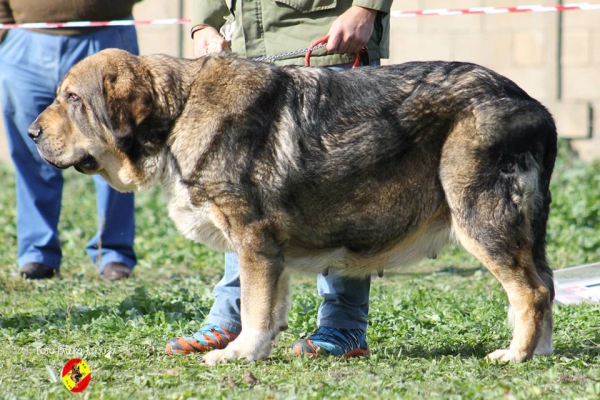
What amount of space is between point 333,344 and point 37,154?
3.64m

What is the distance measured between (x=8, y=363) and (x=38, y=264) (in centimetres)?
287

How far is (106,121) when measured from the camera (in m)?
4.11

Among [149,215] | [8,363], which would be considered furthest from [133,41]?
[8,363]

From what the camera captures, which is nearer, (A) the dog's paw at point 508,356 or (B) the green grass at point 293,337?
(B) the green grass at point 293,337

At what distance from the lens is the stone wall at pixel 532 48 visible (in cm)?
1090

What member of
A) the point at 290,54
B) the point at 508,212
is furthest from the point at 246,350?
the point at 290,54

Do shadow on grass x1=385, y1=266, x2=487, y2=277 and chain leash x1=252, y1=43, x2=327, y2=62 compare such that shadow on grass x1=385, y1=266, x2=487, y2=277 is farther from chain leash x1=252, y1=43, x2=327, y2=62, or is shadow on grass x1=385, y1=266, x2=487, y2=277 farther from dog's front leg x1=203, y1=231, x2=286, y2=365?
dog's front leg x1=203, y1=231, x2=286, y2=365

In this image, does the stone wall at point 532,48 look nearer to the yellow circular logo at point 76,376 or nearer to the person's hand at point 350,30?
the person's hand at point 350,30

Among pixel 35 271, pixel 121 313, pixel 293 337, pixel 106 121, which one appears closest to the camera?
pixel 106 121

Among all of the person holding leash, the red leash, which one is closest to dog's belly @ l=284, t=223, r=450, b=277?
the person holding leash

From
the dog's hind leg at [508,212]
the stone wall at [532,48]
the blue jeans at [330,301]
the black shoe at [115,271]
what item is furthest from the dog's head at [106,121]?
the stone wall at [532,48]

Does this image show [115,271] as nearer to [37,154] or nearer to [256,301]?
[37,154]

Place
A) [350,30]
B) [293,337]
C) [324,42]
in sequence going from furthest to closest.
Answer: [293,337] < [324,42] < [350,30]

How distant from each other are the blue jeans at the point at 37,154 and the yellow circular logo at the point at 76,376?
3.44m
